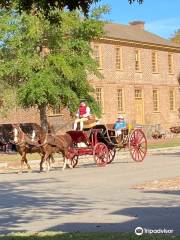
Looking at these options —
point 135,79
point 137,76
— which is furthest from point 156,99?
point 135,79

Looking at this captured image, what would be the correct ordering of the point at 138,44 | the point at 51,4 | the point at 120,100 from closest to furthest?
the point at 51,4
the point at 120,100
the point at 138,44

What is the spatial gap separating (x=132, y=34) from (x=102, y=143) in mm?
34147

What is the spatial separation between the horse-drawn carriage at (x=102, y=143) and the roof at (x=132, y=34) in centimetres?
2637

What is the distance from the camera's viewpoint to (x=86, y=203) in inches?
521

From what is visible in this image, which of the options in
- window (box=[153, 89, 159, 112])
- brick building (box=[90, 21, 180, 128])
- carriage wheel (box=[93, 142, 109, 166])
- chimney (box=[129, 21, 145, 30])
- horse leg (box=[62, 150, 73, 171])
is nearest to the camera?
horse leg (box=[62, 150, 73, 171])

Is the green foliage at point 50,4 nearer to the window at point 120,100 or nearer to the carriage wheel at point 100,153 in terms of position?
the carriage wheel at point 100,153

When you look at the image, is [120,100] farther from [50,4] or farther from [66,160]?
[50,4]

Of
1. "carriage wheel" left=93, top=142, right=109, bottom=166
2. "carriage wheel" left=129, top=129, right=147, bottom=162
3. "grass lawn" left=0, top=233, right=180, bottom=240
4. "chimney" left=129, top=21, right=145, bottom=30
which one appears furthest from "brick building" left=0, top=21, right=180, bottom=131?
"grass lawn" left=0, top=233, right=180, bottom=240

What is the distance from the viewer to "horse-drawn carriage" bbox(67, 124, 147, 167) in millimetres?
24016

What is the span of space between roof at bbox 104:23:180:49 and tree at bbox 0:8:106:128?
16096mm

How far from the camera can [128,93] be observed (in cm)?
5375

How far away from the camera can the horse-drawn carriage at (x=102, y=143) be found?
78.8 feet

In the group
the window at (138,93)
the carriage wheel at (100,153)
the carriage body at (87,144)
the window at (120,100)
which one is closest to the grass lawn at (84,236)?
the carriage body at (87,144)
